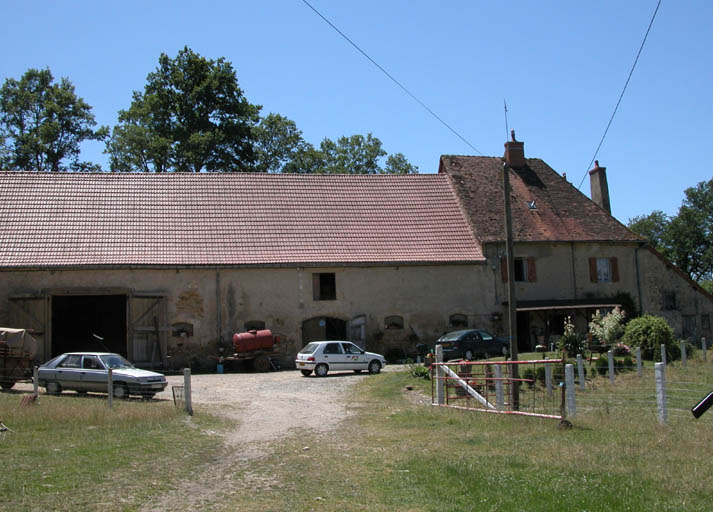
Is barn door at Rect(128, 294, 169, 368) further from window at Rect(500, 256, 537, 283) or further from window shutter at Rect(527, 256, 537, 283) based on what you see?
window shutter at Rect(527, 256, 537, 283)

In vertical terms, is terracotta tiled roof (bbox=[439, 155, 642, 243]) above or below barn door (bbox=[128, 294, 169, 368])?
above

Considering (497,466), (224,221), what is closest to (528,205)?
(224,221)

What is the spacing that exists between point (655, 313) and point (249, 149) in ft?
90.5

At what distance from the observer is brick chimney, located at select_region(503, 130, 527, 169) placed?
3869 centimetres

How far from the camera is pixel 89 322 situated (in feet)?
101

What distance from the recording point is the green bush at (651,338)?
24375 millimetres

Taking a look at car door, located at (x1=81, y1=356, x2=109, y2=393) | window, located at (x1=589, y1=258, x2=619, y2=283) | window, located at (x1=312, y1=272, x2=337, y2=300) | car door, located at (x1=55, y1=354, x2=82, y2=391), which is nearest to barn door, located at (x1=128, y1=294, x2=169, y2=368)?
window, located at (x1=312, y1=272, x2=337, y2=300)

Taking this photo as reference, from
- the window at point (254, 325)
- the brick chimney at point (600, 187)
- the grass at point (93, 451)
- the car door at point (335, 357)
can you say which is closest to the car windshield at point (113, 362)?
the grass at point (93, 451)

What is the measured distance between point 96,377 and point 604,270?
24.4 meters

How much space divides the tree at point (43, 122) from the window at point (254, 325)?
25547 mm

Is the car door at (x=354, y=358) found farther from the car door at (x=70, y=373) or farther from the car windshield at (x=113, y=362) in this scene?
the car door at (x=70, y=373)

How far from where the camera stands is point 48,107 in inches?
1865

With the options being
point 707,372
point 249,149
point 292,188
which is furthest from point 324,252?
point 249,149

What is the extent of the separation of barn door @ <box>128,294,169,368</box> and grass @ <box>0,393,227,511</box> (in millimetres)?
10799
